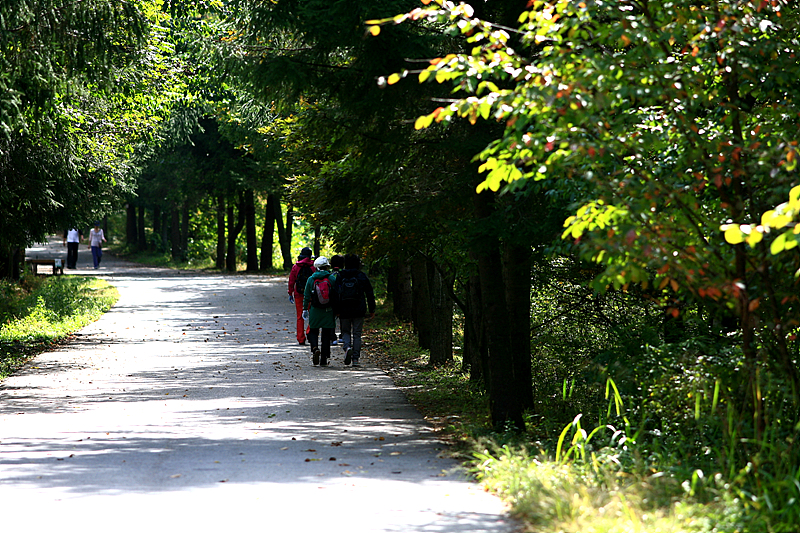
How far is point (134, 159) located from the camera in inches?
1041

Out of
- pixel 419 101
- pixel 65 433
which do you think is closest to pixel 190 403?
pixel 65 433

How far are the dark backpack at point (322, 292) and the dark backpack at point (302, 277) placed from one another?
1356 millimetres

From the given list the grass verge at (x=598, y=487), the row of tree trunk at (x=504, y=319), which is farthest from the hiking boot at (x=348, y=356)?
the grass verge at (x=598, y=487)

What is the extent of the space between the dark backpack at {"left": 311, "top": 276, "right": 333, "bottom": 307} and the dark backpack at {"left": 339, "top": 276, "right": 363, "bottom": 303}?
216mm

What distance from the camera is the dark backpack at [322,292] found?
1488cm

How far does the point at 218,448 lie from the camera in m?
8.40

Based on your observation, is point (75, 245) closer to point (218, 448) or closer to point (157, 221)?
point (157, 221)

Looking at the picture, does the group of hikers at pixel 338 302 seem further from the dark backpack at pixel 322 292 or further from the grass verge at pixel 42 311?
the grass verge at pixel 42 311

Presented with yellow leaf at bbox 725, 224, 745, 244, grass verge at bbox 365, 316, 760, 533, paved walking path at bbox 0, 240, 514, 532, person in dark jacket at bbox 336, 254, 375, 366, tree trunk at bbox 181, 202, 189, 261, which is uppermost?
tree trunk at bbox 181, 202, 189, 261

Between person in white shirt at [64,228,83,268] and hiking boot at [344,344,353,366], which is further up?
person in white shirt at [64,228,83,268]

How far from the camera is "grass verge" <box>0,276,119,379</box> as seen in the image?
54.5 feet

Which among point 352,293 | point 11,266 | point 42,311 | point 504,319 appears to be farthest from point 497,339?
point 11,266

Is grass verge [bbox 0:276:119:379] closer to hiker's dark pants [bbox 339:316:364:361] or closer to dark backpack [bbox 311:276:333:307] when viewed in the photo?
dark backpack [bbox 311:276:333:307]

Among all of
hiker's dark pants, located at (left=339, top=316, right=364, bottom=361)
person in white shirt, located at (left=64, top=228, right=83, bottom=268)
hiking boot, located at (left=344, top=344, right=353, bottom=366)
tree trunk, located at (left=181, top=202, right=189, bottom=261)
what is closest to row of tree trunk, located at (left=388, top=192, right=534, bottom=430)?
hiker's dark pants, located at (left=339, top=316, right=364, bottom=361)
